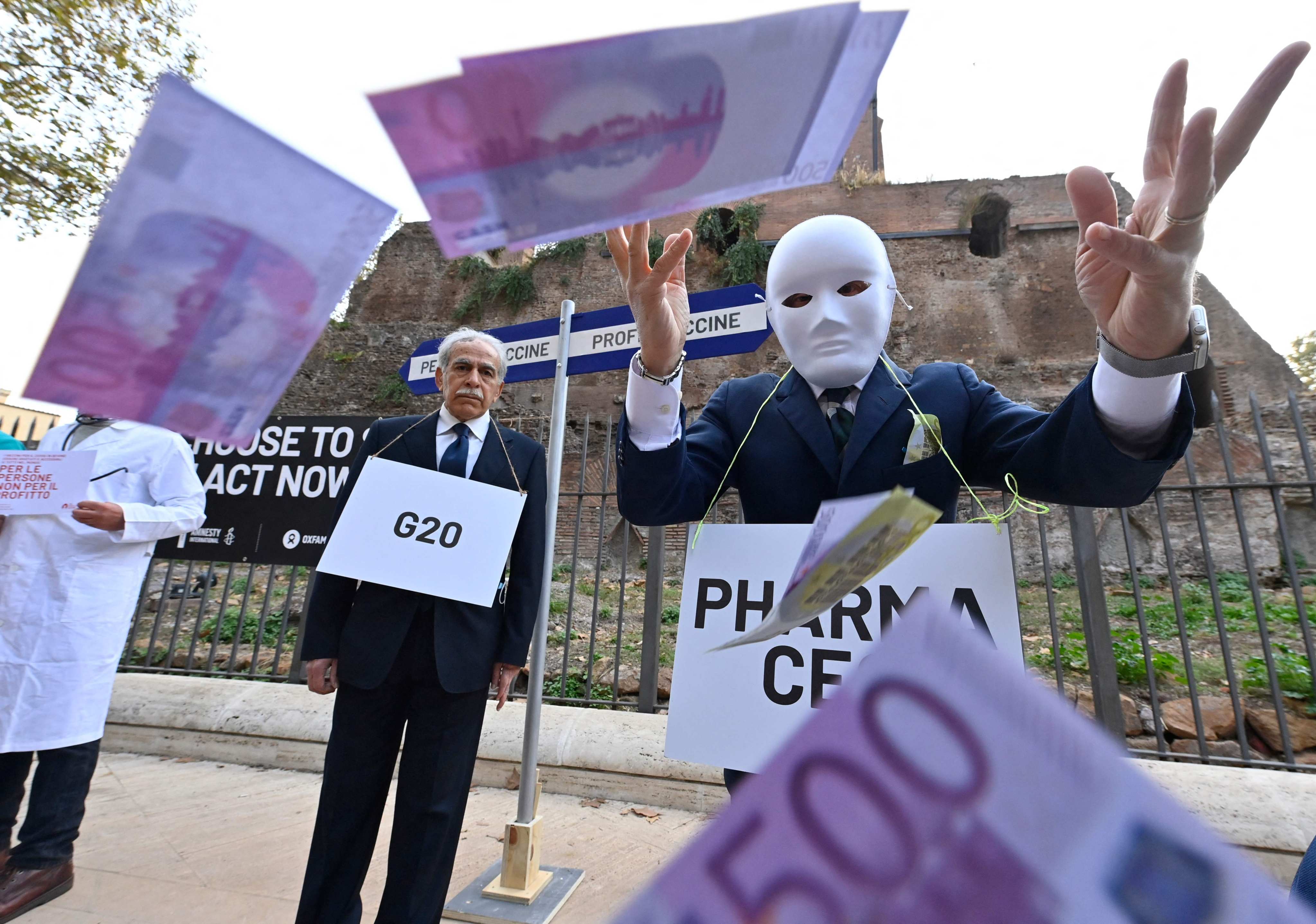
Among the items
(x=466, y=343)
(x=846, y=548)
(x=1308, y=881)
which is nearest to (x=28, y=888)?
(x=466, y=343)

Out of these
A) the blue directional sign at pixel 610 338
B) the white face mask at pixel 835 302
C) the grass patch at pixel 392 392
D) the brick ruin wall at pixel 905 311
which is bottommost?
the white face mask at pixel 835 302

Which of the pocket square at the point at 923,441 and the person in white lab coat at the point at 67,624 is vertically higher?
the pocket square at the point at 923,441

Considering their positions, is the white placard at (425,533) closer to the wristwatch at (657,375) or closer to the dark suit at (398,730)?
the dark suit at (398,730)

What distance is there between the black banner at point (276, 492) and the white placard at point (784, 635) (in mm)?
3410

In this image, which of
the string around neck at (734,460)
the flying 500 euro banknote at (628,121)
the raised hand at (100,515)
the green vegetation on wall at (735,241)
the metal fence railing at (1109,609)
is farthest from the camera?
the green vegetation on wall at (735,241)

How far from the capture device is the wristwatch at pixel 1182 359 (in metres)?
0.85

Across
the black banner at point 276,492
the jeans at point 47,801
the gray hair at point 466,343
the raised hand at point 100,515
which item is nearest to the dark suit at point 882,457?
the gray hair at point 466,343

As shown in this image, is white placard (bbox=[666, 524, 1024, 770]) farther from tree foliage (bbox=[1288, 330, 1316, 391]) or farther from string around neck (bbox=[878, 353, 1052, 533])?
tree foliage (bbox=[1288, 330, 1316, 391])

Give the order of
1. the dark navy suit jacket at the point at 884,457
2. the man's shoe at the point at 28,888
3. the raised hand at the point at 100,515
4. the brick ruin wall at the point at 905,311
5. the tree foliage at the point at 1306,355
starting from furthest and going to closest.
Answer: the tree foliage at the point at 1306,355, the brick ruin wall at the point at 905,311, the raised hand at the point at 100,515, the man's shoe at the point at 28,888, the dark navy suit jacket at the point at 884,457

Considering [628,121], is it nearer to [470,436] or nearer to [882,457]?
[882,457]

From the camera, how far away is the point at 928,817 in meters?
0.31

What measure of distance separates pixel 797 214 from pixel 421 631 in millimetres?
15901

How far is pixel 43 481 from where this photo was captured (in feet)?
6.23

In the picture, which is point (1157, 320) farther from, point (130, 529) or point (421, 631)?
point (130, 529)
